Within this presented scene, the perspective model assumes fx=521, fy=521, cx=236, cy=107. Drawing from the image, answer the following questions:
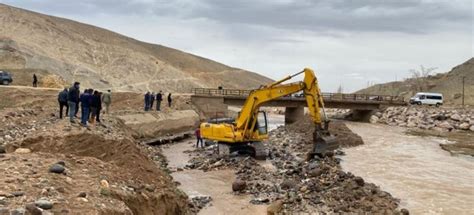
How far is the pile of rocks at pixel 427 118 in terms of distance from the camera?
52.7 metres

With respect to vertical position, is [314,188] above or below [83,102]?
below

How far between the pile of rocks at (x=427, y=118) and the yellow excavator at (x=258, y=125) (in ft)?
97.0

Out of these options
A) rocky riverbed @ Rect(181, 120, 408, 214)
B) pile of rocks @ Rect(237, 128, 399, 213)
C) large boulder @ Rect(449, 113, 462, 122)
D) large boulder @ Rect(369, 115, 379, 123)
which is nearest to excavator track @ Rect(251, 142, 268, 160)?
rocky riverbed @ Rect(181, 120, 408, 214)

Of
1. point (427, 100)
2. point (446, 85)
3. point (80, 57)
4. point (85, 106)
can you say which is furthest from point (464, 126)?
point (80, 57)

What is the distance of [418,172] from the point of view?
25844 millimetres

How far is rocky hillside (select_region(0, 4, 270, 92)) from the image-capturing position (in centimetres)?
7388

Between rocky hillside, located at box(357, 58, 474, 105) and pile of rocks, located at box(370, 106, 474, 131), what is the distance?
19.2 metres

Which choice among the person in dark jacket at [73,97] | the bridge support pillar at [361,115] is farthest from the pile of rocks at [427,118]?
the person in dark jacket at [73,97]

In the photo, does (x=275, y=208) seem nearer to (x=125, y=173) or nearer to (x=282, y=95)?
(x=125, y=173)

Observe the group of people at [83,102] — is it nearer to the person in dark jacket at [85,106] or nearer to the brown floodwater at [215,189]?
the person in dark jacket at [85,106]

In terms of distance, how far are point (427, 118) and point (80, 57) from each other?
6574 cm

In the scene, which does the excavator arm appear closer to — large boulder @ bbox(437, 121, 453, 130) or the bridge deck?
the bridge deck

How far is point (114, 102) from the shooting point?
49.5 meters

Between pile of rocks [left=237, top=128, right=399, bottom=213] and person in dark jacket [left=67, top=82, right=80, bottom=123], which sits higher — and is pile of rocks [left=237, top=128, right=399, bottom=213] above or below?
below
